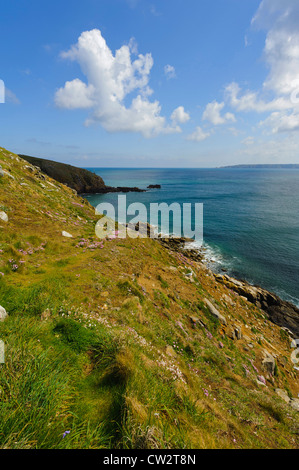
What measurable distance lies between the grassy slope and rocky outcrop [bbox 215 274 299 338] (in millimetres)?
9261

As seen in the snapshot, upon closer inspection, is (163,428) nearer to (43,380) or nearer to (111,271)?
(43,380)

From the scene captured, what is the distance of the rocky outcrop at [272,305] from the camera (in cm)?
2174

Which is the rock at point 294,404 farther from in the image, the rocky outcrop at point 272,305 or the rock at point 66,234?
the rock at point 66,234

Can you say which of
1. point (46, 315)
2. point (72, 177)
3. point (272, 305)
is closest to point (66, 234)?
point (46, 315)

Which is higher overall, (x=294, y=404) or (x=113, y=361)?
(x=113, y=361)

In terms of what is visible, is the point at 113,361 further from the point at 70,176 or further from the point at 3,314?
the point at 70,176

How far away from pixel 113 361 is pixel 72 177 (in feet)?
381

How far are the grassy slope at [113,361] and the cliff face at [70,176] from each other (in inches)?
3830

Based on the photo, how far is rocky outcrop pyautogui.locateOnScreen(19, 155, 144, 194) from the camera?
326 ft

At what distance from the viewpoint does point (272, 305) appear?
2384 centimetres

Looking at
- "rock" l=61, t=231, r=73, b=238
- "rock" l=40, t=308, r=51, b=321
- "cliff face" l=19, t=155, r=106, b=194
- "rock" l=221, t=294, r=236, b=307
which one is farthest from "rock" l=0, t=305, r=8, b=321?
"cliff face" l=19, t=155, r=106, b=194

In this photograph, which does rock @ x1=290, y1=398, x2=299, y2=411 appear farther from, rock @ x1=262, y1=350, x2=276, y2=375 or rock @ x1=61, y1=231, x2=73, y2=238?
rock @ x1=61, y1=231, x2=73, y2=238
